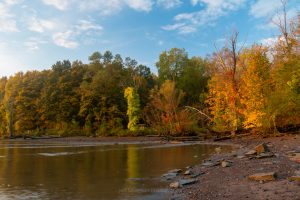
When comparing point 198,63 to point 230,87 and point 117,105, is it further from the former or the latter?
point 230,87

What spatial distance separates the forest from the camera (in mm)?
33750

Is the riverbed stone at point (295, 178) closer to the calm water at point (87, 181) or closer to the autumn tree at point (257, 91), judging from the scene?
the calm water at point (87, 181)

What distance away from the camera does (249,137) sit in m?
35.3

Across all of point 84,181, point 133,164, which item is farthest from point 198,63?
point 84,181

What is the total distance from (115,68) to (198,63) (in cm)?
2262

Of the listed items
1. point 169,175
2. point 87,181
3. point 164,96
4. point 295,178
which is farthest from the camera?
point 164,96

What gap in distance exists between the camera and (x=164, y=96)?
50125 millimetres

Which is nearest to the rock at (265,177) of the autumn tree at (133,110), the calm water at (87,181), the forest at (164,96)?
the calm water at (87,181)

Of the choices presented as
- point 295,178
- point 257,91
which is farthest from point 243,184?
point 257,91

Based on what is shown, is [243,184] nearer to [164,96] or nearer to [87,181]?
[87,181]

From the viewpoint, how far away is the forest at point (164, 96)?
33.8m

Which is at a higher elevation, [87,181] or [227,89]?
[227,89]

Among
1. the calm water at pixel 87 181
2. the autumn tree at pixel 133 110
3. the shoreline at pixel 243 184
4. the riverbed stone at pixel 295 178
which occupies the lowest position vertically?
the calm water at pixel 87 181

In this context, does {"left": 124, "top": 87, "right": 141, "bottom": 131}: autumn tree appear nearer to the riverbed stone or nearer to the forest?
the forest
